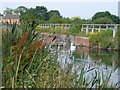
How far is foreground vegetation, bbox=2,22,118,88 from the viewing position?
8.52 ft

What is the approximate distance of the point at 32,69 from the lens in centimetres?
342

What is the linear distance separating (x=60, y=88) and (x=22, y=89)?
37 cm

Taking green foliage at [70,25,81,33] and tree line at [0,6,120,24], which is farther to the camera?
tree line at [0,6,120,24]

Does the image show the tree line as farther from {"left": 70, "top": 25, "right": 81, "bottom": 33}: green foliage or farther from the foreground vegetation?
the foreground vegetation

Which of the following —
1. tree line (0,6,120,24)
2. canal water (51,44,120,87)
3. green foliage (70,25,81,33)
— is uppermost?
tree line (0,6,120,24)

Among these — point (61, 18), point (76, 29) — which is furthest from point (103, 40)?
point (61, 18)

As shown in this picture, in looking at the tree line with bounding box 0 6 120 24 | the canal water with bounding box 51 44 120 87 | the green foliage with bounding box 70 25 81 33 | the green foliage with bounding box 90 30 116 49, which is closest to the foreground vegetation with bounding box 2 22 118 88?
the canal water with bounding box 51 44 120 87

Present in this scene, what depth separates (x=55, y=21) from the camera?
3378 cm

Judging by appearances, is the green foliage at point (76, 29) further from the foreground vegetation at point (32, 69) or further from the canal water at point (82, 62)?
the foreground vegetation at point (32, 69)

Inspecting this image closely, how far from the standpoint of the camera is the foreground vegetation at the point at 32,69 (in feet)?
8.52

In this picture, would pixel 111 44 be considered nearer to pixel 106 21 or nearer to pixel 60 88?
pixel 106 21

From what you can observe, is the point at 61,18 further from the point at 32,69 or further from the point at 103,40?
the point at 32,69

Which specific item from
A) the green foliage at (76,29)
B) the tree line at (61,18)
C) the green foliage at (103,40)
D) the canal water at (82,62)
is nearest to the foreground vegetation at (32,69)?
the canal water at (82,62)

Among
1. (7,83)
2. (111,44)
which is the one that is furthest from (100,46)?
(7,83)
